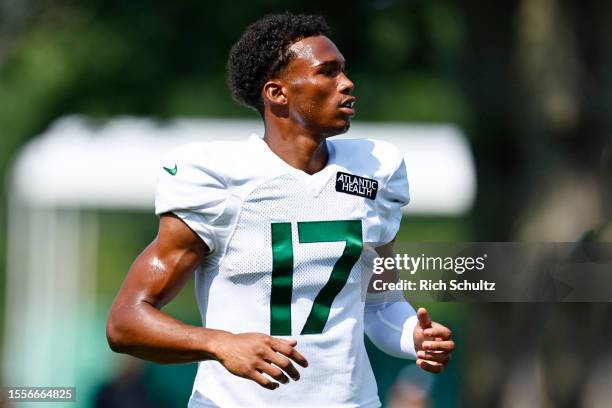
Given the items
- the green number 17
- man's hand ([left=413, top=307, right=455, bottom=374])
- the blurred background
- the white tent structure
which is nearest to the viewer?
man's hand ([left=413, top=307, right=455, bottom=374])

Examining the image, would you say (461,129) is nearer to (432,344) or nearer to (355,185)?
(355,185)

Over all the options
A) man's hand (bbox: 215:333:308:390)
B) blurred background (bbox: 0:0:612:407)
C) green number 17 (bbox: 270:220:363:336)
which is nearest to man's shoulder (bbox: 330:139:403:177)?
green number 17 (bbox: 270:220:363:336)

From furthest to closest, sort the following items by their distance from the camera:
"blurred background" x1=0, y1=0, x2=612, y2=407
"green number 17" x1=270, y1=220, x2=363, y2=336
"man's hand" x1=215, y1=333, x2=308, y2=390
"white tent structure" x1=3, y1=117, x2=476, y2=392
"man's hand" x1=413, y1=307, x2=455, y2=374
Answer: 1. "white tent structure" x1=3, y1=117, x2=476, y2=392
2. "blurred background" x1=0, y1=0, x2=612, y2=407
3. "green number 17" x1=270, y1=220, x2=363, y2=336
4. "man's hand" x1=413, y1=307, x2=455, y2=374
5. "man's hand" x1=215, y1=333, x2=308, y2=390

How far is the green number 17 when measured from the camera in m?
4.20

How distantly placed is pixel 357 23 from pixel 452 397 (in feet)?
10.2

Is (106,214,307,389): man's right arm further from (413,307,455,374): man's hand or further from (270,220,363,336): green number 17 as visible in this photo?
(413,307,455,374): man's hand

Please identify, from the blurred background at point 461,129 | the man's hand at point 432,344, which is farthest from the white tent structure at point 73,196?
the man's hand at point 432,344

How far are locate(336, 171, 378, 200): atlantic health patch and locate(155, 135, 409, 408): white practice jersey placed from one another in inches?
1.0

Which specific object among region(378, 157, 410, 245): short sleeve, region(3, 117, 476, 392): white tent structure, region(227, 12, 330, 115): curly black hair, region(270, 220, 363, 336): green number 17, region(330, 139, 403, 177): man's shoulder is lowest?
region(3, 117, 476, 392): white tent structure

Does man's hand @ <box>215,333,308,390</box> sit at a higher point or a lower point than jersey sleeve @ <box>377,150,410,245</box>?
lower

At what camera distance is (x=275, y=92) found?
14.6 ft

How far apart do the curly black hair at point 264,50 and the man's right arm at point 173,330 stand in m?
0.63

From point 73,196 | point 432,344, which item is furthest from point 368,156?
point 73,196

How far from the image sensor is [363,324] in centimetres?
445
